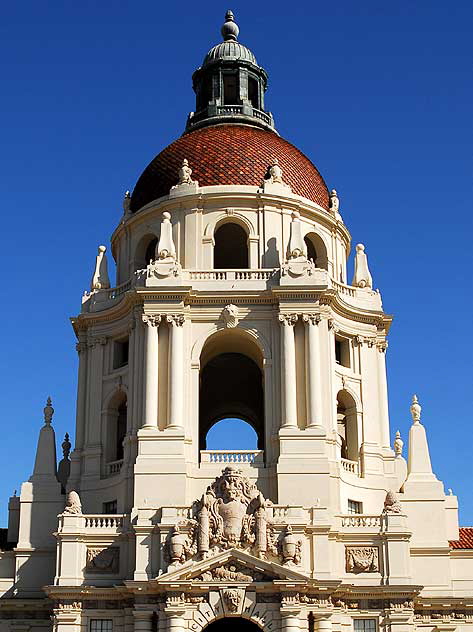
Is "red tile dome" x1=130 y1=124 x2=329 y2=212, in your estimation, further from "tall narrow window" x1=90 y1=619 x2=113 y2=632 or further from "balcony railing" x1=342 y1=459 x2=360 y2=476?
"tall narrow window" x1=90 y1=619 x2=113 y2=632

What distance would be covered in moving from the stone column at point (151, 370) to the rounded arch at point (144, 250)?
16.9ft

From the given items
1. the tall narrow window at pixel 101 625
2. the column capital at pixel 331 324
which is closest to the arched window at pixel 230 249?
the column capital at pixel 331 324

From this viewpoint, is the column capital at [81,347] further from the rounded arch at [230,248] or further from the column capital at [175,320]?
the rounded arch at [230,248]

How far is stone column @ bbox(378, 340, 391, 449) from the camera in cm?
4997

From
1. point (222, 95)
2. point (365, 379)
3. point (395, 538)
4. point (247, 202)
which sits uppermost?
point (222, 95)

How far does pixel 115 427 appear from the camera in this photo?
50.0 metres

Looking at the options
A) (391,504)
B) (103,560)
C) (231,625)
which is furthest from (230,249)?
(231,625)

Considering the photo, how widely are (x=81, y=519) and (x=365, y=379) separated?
14.1 metres

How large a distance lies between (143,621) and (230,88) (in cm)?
2749

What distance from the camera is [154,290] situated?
47906 millimetres

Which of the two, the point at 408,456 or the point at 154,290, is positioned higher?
the point at 154,290

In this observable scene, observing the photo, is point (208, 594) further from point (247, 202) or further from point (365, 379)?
point (247, 202)

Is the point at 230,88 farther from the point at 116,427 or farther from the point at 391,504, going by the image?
the point at 391,504

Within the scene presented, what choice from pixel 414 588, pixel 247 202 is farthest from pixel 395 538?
pixel 247 202
